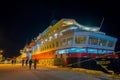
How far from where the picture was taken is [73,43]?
4366 cm

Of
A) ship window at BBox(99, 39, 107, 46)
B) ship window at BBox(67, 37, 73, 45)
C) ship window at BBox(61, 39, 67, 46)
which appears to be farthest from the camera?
ship window at BBox(61, 39, 67, 46)

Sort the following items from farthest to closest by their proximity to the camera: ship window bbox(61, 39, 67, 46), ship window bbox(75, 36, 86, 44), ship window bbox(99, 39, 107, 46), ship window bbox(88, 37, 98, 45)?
ship window bbox(61, 39, 67, 46), ship window bbox(99, 39, 107, 46), ship window bbox(88, 37, 98, 45), ship window bbox(75, 36, 86, 44)

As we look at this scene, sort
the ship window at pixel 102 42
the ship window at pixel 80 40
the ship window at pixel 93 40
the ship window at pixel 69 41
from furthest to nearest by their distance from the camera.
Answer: the ship window at pixel 102 42 → the ship window at pixel 69 41 → the ship window at pixel 93 40 → the ship window at pixel 80 40

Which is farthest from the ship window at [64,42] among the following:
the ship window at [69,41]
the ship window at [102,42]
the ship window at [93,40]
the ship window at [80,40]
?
the ship window at [102,42]

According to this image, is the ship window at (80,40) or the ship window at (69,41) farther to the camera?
the ship window at (69,41)

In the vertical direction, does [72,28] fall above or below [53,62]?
above

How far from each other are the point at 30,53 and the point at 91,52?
6137cm

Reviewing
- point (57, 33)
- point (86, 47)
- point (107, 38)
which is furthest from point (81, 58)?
point (57, 33)

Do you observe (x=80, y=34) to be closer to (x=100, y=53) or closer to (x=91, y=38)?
(x=91, y=38)

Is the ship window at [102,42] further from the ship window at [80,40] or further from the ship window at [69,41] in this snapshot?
the ship window at [69,41]

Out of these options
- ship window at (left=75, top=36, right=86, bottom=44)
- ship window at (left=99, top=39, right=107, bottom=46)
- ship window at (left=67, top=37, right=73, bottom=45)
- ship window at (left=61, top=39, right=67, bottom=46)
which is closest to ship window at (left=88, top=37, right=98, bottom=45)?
ship window at (left=75, top=36, right=86, bottom=44)

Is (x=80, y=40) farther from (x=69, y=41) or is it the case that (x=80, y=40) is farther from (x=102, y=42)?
(x=102, y=42)

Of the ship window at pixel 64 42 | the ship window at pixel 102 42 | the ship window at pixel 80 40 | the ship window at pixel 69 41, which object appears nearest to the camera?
the ship window at pixel 80 40

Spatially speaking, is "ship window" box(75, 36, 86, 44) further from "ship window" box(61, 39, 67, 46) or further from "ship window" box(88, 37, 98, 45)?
"ship window" box(61, 39, 67, 46)
